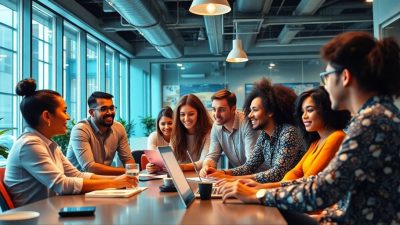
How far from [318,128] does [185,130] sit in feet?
5.45

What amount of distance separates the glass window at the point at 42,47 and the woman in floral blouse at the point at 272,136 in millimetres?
3970

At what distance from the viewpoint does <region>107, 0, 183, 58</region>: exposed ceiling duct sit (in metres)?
5.65

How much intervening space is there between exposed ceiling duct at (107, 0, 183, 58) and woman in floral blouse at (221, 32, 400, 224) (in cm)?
441

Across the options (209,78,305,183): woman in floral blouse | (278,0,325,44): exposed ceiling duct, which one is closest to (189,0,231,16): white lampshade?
(209,78,305,183): woman in floral blouse

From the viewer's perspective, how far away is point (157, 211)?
5.77 feet

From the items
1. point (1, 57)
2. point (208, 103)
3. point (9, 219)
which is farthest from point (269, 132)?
point (208, 103)

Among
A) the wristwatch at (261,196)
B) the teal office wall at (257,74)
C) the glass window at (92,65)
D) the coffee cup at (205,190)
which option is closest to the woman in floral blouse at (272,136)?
the coffee cup at (205,190)

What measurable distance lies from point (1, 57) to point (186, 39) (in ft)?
19.9

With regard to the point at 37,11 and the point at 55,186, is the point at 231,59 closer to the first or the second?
the point at 37,11

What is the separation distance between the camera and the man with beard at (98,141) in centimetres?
355

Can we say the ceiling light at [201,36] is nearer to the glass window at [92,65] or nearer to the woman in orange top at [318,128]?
the glass window at [92,65]

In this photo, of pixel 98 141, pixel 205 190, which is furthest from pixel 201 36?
pixel 205 190

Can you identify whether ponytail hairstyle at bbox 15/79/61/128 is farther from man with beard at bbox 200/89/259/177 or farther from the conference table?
man with beard at bbox 200/89/259/177

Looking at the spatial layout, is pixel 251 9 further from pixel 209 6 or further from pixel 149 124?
pixel 149 124
